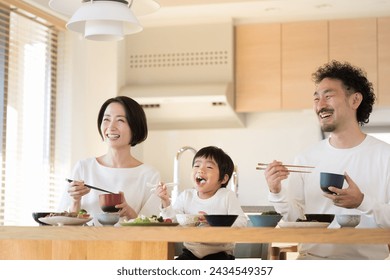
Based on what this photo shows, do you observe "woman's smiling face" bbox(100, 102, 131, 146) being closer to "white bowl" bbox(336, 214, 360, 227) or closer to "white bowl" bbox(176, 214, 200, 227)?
"white bowl" bbox(176, 214, 200, 227)

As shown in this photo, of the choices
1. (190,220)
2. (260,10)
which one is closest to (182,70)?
(260,10)

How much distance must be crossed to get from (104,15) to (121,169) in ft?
2.71

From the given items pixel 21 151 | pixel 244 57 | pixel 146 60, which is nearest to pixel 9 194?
pixel 21 151

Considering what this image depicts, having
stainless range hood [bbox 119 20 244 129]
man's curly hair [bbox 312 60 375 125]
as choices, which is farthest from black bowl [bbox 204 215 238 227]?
stainless range hood [bbox 119 20 244 129]

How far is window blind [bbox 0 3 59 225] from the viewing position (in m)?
4.94

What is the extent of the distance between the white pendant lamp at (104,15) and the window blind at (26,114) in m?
2.07

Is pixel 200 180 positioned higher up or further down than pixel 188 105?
further down

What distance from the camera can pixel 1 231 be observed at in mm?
2406

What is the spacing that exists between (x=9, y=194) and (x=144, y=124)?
1.99 m

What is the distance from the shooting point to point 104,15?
2773 millimetres

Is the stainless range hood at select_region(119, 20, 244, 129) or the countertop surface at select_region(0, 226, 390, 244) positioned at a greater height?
the stainless range hood at select_region(119, 20, 244, 129)

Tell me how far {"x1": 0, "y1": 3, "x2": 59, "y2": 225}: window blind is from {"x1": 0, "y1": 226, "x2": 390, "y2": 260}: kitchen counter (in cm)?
244

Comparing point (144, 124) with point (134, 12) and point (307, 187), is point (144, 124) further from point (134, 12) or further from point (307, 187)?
point (307, 187)

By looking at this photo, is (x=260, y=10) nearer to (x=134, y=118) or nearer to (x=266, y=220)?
(x=134, y=118)
